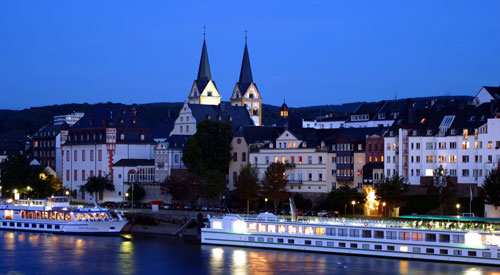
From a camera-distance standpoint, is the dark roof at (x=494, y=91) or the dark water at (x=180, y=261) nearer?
the dark water at (x=180, y=261)

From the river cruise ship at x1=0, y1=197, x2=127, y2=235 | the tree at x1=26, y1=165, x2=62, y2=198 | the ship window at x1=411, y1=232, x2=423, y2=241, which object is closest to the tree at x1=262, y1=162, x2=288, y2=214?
the river cruise ship at x1=0, y1=197, x2=127, y2=235

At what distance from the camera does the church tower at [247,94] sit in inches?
5679

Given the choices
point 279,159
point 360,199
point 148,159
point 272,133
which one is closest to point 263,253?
point 360,199

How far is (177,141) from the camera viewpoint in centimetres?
11244

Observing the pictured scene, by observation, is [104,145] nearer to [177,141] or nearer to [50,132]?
[177,141]

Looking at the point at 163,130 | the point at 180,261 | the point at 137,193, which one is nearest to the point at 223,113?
the point at 163,130

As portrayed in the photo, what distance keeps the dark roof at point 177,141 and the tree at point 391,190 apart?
32.8 m

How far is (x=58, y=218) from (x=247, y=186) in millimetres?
18739

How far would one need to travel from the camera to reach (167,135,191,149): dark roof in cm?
11188

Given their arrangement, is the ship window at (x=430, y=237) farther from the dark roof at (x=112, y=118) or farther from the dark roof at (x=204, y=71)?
the dark roof at (x=204, y=71)

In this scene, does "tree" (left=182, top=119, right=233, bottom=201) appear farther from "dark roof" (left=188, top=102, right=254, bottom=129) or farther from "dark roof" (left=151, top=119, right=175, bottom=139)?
"dark roof" (left=151, top=119, right=175, bottom=139)

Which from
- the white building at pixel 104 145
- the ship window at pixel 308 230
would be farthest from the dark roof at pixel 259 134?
the ship window at pixel 308 230

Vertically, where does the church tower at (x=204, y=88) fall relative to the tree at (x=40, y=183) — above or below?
above

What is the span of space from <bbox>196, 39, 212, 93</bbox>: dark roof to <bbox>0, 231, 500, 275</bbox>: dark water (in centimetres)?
6877
